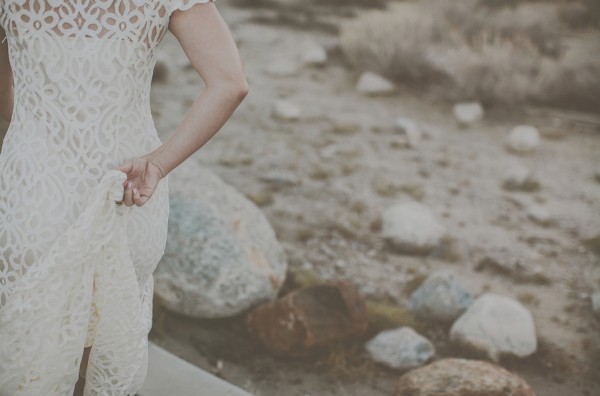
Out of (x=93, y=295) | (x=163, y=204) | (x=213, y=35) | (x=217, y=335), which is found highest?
(x=213, y=35)

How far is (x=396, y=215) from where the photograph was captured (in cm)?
450

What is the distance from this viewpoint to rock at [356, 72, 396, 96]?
7.67m

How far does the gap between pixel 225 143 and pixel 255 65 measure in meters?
2.77

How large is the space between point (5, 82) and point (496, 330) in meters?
2.62

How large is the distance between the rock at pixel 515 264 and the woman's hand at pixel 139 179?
317 centimetres

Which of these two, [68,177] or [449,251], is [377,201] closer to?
[449,251]

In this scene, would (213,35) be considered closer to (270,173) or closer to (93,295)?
(93,295)

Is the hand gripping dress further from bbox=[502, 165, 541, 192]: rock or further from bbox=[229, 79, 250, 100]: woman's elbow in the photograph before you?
bbox=[502, 165, 541, 192]: rock

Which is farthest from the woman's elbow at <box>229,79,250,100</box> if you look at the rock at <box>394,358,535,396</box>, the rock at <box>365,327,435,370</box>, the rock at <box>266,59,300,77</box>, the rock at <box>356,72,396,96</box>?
the rock at <box>266,59,300,77</box>

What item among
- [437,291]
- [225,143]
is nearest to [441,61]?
[225,143]

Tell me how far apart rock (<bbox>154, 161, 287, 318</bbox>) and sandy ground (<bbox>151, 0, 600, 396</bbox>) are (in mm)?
141

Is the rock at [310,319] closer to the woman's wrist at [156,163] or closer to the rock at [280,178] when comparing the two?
the woman's wrist at [156,163]

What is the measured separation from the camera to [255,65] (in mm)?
8414

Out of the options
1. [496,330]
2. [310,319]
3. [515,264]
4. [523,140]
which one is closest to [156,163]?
[310,319]
